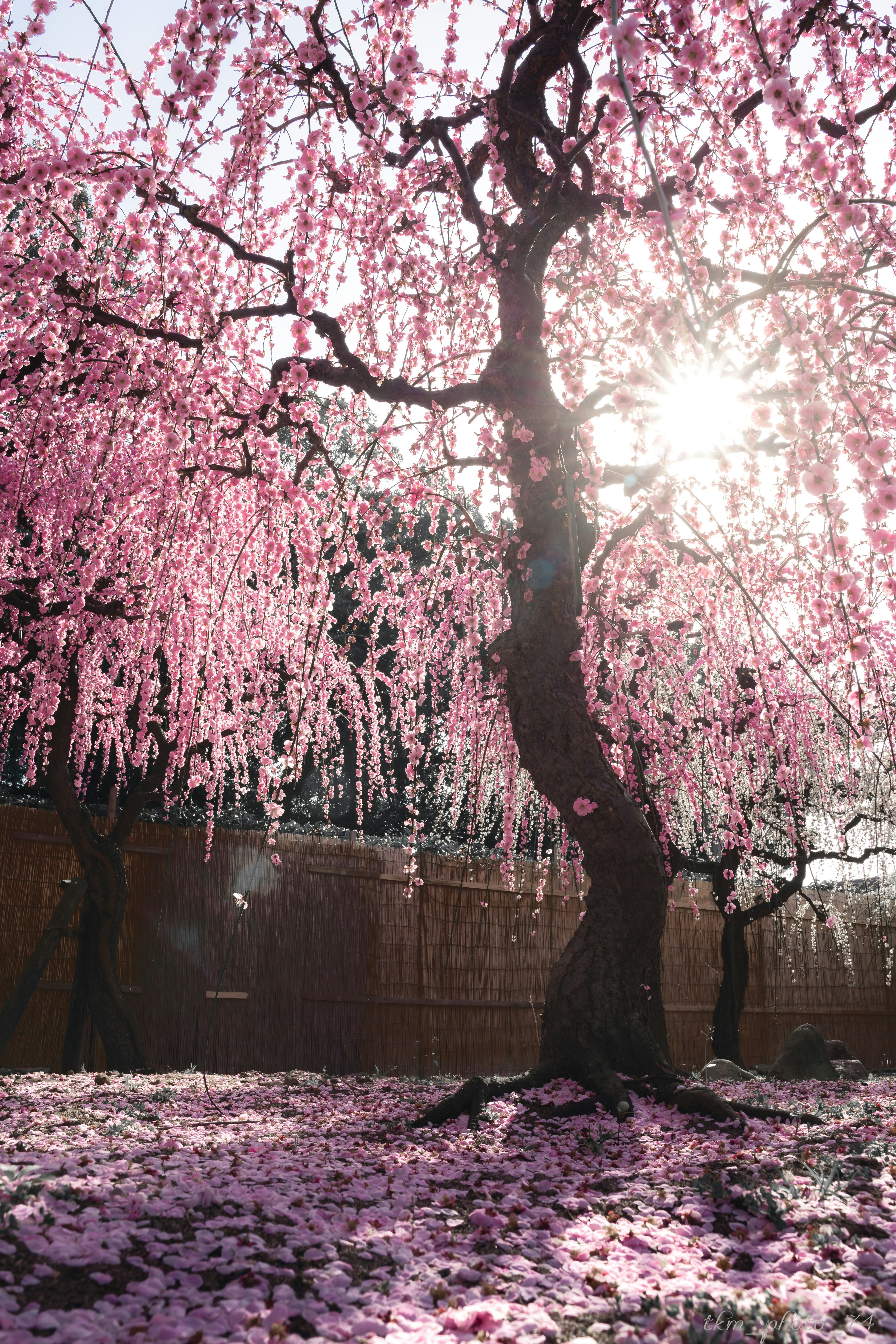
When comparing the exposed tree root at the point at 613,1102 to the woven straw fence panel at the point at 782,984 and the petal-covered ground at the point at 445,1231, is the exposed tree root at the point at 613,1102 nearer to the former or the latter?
the petal-covered ground at the point at 445,1231

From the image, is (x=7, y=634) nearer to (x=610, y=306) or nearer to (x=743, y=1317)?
(x=610, y=306)

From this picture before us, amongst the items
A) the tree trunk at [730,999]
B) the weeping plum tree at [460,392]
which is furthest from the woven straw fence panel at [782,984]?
the weeping plum tree at [460,392]

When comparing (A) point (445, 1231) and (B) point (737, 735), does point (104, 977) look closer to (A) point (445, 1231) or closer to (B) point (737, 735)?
(A) point (445, 1231)

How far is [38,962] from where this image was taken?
17.7 ft

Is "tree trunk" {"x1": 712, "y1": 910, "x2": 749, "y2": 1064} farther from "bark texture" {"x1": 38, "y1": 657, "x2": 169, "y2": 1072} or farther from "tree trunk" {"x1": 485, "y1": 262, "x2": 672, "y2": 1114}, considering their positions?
"bark texture" {"x1": 38, "y1": 657, "x2": 169, "y2": 1072}

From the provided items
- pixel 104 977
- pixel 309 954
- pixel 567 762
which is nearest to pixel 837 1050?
pixel 309 954

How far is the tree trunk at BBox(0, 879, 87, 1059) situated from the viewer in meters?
5.28

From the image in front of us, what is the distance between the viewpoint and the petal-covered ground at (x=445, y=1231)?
1751 mm

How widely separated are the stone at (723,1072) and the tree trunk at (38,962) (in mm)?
4410

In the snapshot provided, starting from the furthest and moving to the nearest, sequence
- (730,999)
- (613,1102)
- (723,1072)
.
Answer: (730,999) → (723,1072) → (613,1102)

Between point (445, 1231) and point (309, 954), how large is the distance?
4881 millimetres

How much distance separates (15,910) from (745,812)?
5.71 meters

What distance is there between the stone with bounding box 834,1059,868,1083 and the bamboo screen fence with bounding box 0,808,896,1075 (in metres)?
1.35

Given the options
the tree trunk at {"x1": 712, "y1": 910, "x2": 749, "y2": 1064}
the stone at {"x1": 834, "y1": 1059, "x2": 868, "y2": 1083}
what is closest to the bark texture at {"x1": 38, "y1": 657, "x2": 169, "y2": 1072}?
the tree trunk at {"x1": 712, "y1": 910, "x2": 749, "y2": 1064}
